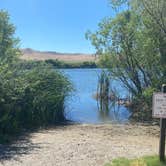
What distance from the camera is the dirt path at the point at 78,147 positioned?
29.6 feet

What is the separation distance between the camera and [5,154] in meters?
9.67

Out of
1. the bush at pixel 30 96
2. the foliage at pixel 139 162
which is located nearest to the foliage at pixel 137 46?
the bush at pixel 30 96

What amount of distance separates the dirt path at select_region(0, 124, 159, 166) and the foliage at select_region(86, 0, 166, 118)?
3.52 metres

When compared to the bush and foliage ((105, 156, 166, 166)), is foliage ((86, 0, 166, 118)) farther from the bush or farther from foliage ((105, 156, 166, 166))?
foliage ((105, 156, 166, 166))

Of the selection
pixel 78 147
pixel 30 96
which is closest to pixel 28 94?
pixel 30 96

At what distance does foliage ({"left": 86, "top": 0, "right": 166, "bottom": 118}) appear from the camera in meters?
16.5

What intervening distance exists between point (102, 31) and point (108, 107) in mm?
6699

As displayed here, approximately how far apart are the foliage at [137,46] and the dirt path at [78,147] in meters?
3.52

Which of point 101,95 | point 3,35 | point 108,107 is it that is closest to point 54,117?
point 3,35

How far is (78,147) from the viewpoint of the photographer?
34.3 feet

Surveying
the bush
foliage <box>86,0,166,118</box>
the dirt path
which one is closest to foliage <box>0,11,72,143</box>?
the bush

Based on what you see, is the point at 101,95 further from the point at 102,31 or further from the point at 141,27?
the point at 141,27

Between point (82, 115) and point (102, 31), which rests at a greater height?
point (102, 31)

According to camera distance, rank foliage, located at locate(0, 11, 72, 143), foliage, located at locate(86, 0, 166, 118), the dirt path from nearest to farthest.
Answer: the dirt path < foliage, located at locate(0, 11, 72, 143) < foliage, located at locate(86, 0, 166, 118)
